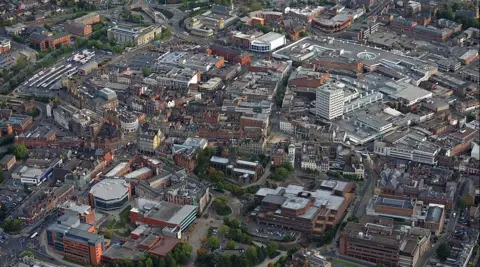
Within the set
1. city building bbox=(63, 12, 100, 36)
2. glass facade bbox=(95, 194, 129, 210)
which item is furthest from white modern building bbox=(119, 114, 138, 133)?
city building bbox=(63, 12, 100, 36)

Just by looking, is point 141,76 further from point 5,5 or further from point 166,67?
point 5,5

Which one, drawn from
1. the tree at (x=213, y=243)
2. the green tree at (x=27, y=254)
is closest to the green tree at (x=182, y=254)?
the tree at (x=213, y=243)

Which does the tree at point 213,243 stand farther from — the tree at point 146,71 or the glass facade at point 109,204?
the tree at point 146,71

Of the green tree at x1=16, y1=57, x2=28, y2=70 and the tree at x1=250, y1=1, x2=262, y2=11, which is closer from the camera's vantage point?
the green tree at x1=16, y1=57, x2=28, y2=70

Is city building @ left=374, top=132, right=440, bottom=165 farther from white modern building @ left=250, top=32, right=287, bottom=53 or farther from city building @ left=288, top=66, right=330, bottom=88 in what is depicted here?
white modern building @ left=250, top=32, right=287, bottom=53

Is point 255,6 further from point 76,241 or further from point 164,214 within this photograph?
point 76,241

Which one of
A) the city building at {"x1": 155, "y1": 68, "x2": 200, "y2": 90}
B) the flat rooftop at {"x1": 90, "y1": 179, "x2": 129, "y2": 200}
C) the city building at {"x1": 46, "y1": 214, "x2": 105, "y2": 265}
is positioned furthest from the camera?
the city building at {"x1": 155, "y1": 68, "x2": 200, "y2": 90}

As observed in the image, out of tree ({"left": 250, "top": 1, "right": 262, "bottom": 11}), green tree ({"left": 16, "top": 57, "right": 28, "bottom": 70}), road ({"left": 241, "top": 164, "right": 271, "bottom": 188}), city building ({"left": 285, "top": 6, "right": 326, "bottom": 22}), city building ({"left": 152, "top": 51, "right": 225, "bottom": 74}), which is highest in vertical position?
road ({"left": 241, "top": 164, "right": 271, "bottom": 188})
